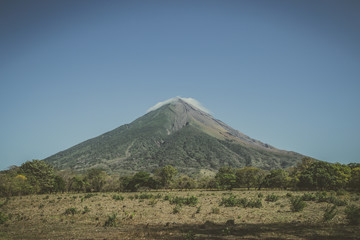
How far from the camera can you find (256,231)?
13375mm

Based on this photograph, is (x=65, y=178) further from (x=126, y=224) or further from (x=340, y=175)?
(x=340, y=175)

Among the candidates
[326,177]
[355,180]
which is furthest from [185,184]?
[355,180]

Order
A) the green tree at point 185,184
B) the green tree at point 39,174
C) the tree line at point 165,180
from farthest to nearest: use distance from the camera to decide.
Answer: the green tree at point 185,184, the green tree at point 39,174, the tree line at point 165,180

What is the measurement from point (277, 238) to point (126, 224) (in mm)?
10867

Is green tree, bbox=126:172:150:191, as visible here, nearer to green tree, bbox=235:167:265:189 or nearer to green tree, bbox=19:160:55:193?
green tree, bbox=19:160:55:193

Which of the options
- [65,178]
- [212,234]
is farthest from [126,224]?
[65,178]

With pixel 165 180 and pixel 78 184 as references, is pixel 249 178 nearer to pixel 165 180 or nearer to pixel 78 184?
pixel 165 180

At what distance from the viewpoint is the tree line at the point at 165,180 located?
2172 inches

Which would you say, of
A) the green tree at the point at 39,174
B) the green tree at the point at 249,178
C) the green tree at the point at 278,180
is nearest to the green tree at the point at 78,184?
the green tree at the point at 39,174

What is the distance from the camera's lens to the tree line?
55.2 metres

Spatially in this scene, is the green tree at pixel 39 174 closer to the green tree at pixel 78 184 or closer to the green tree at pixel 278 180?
the green tree at pixel 78 184

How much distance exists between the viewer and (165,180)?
77.4 meters

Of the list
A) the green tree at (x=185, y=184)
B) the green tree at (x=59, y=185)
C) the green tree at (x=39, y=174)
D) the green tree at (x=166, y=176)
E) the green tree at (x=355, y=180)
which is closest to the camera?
the green tree at (x=355, y=180)

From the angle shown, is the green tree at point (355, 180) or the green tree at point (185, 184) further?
the green tree at point (185, 184)
